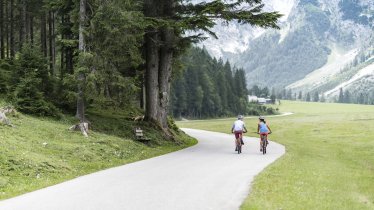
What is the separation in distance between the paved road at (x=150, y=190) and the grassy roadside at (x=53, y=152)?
2.87 ft

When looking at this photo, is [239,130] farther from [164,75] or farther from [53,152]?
[53,152]

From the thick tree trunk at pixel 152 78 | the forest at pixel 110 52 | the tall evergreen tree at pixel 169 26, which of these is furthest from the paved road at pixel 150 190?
the thick tree trunk at pixel 152 78

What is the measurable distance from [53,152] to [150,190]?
653 cm

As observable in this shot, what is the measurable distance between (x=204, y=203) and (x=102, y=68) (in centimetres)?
1620

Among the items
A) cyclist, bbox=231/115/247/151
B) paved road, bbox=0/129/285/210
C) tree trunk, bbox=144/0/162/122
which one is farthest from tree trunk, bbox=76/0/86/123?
cyclist, bbox=231/115/247/151

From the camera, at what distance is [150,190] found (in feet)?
42.4

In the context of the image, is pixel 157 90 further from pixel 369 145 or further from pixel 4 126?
pixel 369 145

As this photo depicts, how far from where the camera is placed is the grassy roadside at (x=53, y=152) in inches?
558

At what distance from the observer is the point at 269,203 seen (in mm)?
11492

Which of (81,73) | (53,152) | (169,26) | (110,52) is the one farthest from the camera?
(169,26)

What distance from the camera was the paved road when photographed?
432 inches

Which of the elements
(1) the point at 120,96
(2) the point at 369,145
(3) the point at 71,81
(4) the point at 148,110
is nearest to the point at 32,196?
(3) the point at 71,81

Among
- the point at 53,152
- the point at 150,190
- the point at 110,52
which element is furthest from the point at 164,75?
the point at 150,190

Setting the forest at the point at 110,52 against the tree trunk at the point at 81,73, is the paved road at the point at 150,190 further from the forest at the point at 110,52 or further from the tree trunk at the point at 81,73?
the forest at the point at 110,52
